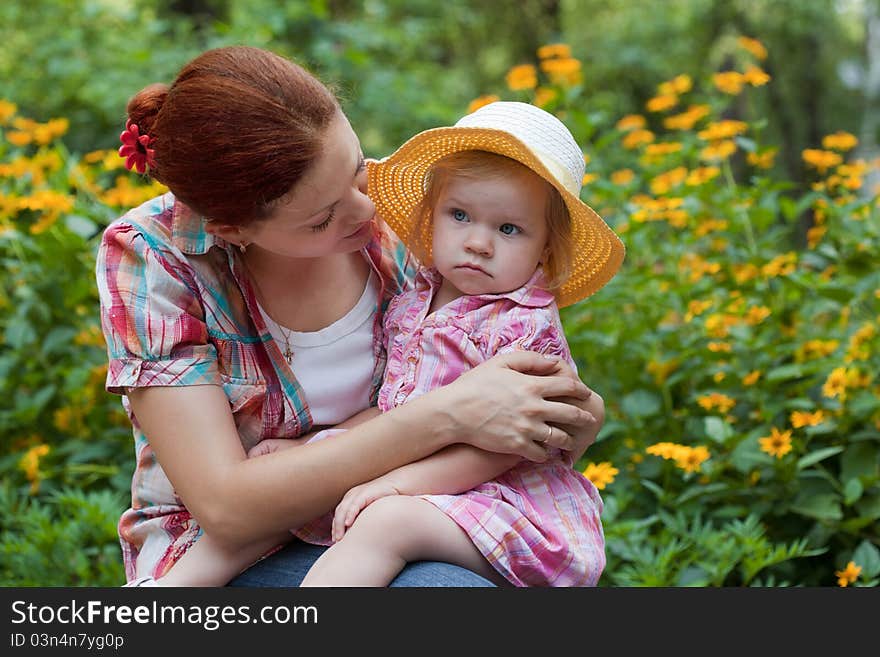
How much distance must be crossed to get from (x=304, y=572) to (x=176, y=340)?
1.41 ft

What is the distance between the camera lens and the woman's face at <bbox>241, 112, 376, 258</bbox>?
5.54ft

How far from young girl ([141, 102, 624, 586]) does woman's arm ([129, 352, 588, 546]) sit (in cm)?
4

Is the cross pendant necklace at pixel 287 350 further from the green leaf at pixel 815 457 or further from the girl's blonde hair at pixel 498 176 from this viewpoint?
the green leaf at pixel 815 457

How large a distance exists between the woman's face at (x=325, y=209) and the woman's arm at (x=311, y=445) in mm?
261

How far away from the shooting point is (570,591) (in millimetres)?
1665

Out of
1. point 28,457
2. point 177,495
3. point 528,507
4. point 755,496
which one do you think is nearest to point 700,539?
point 755,496

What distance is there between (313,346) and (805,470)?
4.57 ft

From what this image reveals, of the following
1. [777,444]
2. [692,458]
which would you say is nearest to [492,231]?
[692,458]

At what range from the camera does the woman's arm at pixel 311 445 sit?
1.70m

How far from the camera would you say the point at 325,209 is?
1720 mm

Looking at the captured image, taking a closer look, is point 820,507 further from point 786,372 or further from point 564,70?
point 564,70

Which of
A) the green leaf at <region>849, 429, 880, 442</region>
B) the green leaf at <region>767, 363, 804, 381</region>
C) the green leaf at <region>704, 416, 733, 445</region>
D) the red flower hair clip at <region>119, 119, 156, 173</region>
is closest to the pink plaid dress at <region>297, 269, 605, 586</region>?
the red flower hair clip at <region>119, 119, 156, 173</region>

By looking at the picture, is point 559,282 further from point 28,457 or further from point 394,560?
point 28,457

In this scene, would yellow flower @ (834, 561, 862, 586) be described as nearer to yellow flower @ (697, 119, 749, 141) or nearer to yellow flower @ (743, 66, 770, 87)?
yellow flower @ (697, 119, 749, 141)
